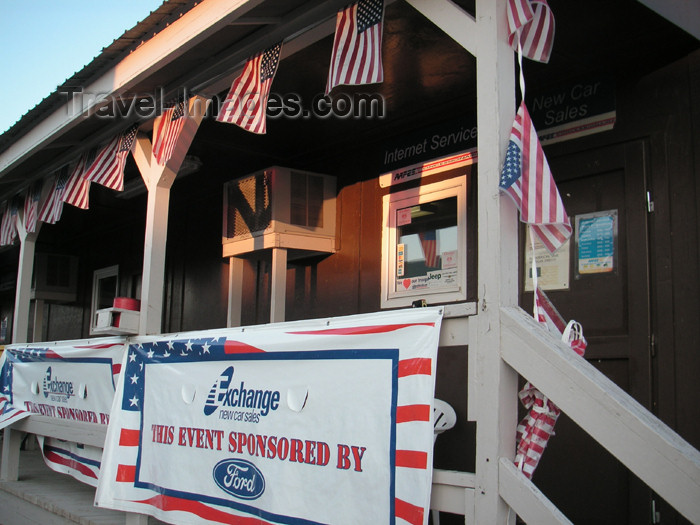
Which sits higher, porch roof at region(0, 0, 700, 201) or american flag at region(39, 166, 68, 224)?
porch roof at region(0, 0, 700, 201)

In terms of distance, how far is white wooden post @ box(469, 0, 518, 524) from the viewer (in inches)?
111

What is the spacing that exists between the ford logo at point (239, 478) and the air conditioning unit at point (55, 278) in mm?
8051

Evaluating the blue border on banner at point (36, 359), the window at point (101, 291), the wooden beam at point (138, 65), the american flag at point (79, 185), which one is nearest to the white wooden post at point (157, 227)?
the wooden beam at point (138, 65)

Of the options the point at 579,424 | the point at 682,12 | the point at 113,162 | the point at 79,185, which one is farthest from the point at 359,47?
the point at 79,185

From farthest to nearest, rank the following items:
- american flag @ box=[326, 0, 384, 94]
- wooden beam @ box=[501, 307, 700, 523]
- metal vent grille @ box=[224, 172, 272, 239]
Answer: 1. metal vent grille @ box=[224, 172, 272, 239]
2. american flag @ box=[326, 0, 384, 94]
3. wooden beam @ box=[501, 307, 700, 523]

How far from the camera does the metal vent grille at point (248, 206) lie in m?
6.60

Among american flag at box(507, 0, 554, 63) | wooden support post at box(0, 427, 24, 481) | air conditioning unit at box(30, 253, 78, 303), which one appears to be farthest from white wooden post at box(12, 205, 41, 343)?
american flag at box(507, 0, 554, 63)

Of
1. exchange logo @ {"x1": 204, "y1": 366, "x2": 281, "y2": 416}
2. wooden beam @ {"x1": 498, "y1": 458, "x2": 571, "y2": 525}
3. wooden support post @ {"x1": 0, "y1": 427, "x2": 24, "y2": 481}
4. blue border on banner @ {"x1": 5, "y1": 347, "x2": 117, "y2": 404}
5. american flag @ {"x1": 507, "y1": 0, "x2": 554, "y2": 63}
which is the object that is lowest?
wooden support post @ {"x1": 0, "y1": 427, "x2": 24, "y2": 481}

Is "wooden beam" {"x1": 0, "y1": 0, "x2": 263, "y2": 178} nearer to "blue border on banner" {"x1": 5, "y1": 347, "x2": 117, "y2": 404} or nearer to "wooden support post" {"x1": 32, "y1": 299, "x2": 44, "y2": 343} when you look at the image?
"blue border on banner" {"x1": 5, "y1": 347, "x2": 117, "y2": 404}

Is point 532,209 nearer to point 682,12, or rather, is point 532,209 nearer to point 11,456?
point 682,12

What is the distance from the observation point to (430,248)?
5.68 meters

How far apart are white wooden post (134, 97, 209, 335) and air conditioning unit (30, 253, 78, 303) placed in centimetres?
641

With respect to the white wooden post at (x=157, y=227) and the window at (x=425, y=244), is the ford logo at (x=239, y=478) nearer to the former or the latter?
the white wooden post at (x=157, y=227)

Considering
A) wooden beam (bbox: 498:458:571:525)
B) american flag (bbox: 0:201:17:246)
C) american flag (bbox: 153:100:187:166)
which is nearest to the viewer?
wooden beam (bbox: 498:458:571:525)
